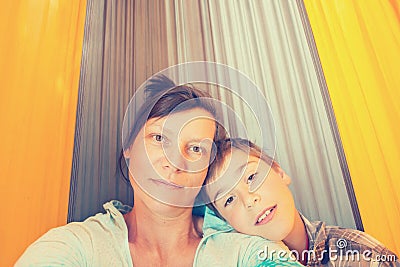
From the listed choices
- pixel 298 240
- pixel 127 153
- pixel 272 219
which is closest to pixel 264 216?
pixel 272 219

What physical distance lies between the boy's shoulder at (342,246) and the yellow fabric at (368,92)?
0.06 m

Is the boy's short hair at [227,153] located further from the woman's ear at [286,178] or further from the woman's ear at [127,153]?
the woman's ear at [127,153]

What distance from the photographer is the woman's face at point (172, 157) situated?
1.24 metres

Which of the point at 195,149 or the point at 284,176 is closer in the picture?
the point at 195,149

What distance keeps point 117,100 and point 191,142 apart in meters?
0.35

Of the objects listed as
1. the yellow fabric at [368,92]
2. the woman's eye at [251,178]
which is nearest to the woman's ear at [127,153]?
the woman's eye at [251,178]

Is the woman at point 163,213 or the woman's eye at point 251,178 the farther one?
the woman's eye at point 251,178

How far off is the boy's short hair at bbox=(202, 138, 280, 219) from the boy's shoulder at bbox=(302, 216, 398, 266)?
0.76 feet

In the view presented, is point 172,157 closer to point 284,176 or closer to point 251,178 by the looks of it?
point 251,178

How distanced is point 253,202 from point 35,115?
750mm

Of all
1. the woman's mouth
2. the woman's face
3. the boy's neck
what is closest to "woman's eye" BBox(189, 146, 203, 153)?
the woman's face

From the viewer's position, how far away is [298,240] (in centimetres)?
126

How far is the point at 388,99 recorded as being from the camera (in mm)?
1560

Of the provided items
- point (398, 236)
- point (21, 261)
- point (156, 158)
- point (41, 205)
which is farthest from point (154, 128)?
point (398, 236)
